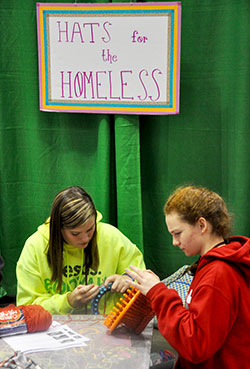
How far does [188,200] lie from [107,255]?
0.75 m

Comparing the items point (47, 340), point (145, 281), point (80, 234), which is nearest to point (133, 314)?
point (145, 281)

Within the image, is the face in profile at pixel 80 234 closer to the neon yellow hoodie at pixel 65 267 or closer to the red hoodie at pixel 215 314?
the neon yellow hoodie at pixel 65 267

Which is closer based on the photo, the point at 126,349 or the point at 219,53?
the point at 126,349

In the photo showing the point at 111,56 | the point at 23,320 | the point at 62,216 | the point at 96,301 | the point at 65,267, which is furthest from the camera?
the point at 111,56

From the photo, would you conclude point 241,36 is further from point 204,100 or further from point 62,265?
point 62,265

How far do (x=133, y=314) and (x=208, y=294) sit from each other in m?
0.33

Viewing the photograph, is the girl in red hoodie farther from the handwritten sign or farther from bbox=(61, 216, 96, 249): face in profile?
the handwritten sign

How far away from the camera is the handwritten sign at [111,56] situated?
2281 mm

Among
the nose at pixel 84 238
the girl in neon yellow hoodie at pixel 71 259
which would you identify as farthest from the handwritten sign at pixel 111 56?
the nose at pixel 84 238

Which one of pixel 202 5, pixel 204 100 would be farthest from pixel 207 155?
pixel 202 5

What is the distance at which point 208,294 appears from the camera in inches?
49.0

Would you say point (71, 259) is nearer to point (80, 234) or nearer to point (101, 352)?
point (80, 234)

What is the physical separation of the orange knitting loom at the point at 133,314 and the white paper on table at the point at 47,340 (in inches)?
4.3

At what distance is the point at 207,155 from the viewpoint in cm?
252
